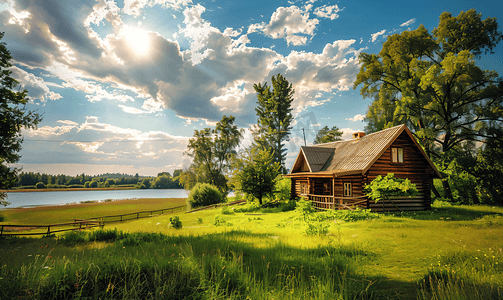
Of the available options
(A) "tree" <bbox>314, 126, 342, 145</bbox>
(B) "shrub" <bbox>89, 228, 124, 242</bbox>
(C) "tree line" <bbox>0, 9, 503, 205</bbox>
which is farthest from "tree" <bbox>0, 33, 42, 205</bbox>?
(A) "tree" <bbox>314, 126, 342, 145</bbox>

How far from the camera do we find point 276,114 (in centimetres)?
4556

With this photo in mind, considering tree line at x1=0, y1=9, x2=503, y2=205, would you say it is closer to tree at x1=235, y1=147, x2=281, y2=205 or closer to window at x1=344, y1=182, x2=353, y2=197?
tree at x1=235, y1=147, x2=281, y2=205

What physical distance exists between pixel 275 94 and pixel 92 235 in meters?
40.3

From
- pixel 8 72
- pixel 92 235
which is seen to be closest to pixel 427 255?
pixel 92 235

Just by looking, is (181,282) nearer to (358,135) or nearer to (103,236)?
(103,236)

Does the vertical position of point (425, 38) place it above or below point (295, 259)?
above

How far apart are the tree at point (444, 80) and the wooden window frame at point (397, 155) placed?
6863 mm

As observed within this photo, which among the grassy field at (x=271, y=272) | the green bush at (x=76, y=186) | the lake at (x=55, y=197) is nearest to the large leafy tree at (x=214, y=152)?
the lake at (x=55, y=197)

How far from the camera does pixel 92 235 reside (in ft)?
34.5

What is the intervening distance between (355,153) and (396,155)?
11.4 feet

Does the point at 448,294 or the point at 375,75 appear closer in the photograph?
the point at 448,294

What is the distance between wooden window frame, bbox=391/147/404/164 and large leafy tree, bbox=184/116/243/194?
3184 cm

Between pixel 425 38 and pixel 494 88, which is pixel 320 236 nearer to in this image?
pixel 494 88

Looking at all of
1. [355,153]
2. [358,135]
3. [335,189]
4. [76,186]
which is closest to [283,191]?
[335,189]
